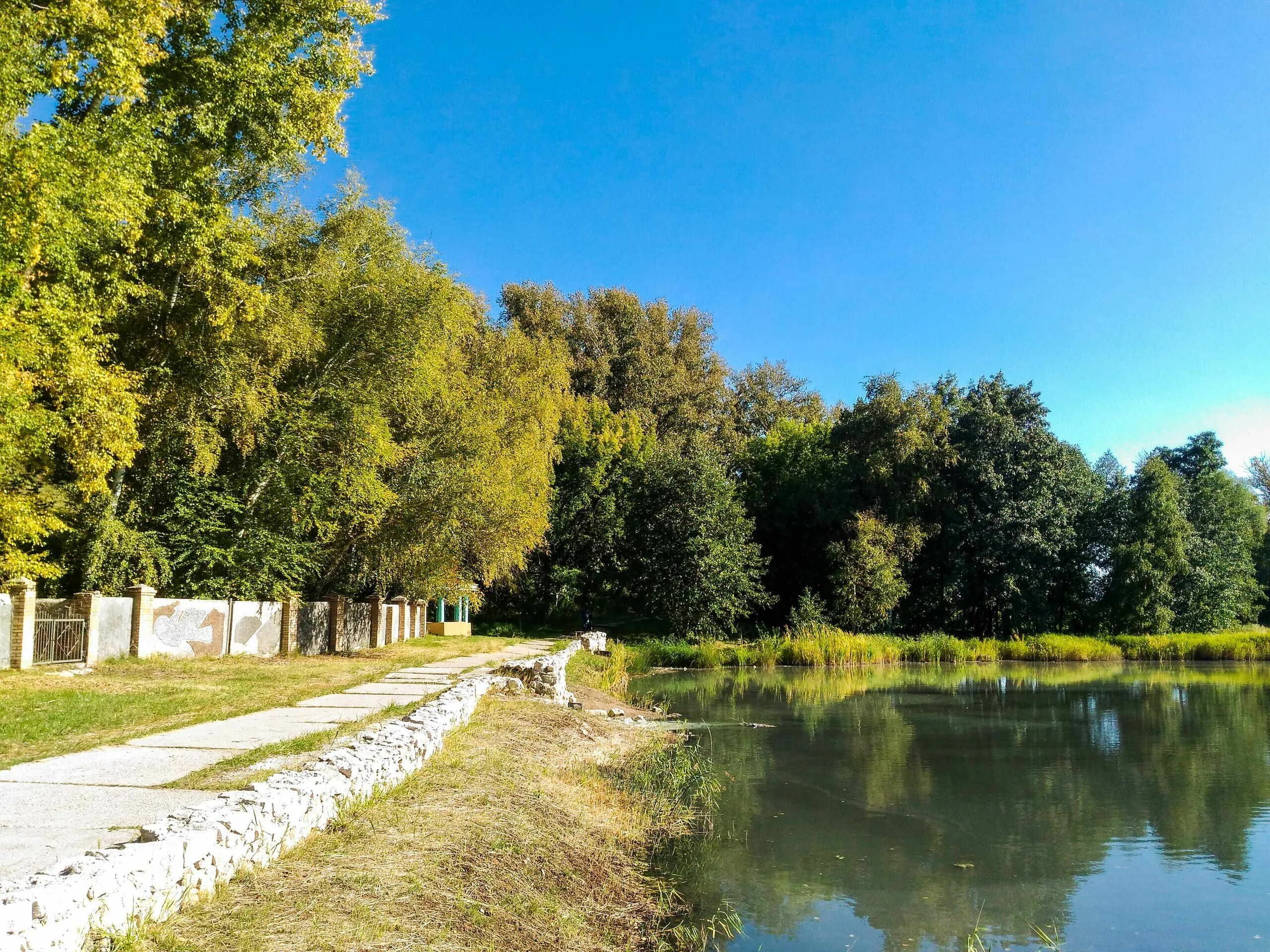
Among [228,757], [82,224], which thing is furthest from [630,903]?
[82,224]

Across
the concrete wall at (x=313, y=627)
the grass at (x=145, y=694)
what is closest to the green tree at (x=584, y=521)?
the concrete wall at (x=313, y=627)

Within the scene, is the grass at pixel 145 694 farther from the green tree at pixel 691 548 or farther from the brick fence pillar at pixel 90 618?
the green tree at pixel 691 548

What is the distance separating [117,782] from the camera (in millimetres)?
6980

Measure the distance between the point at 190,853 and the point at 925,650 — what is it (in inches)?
1279

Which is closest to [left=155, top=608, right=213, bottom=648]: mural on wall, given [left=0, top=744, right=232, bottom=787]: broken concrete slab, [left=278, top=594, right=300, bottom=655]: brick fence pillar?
[left=278, top=594, right=300, bottom=655]: brick fence pillar

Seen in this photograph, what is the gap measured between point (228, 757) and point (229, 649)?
1319 centimetres

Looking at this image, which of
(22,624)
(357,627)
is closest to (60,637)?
(22,624)

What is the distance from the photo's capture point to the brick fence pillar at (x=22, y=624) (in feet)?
49.2

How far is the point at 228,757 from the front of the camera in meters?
8.04

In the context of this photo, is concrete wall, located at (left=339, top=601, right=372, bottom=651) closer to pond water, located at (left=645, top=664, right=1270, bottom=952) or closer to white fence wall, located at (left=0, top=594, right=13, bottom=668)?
white fence wall, located at (left=0, top=594, right=13, bottom=668)

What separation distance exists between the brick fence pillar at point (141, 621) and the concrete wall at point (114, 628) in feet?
0.22

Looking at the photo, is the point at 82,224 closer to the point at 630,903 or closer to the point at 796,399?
the point at 630,903

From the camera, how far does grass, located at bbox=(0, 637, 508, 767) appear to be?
9.38m

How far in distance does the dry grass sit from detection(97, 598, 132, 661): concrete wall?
10.2 m
